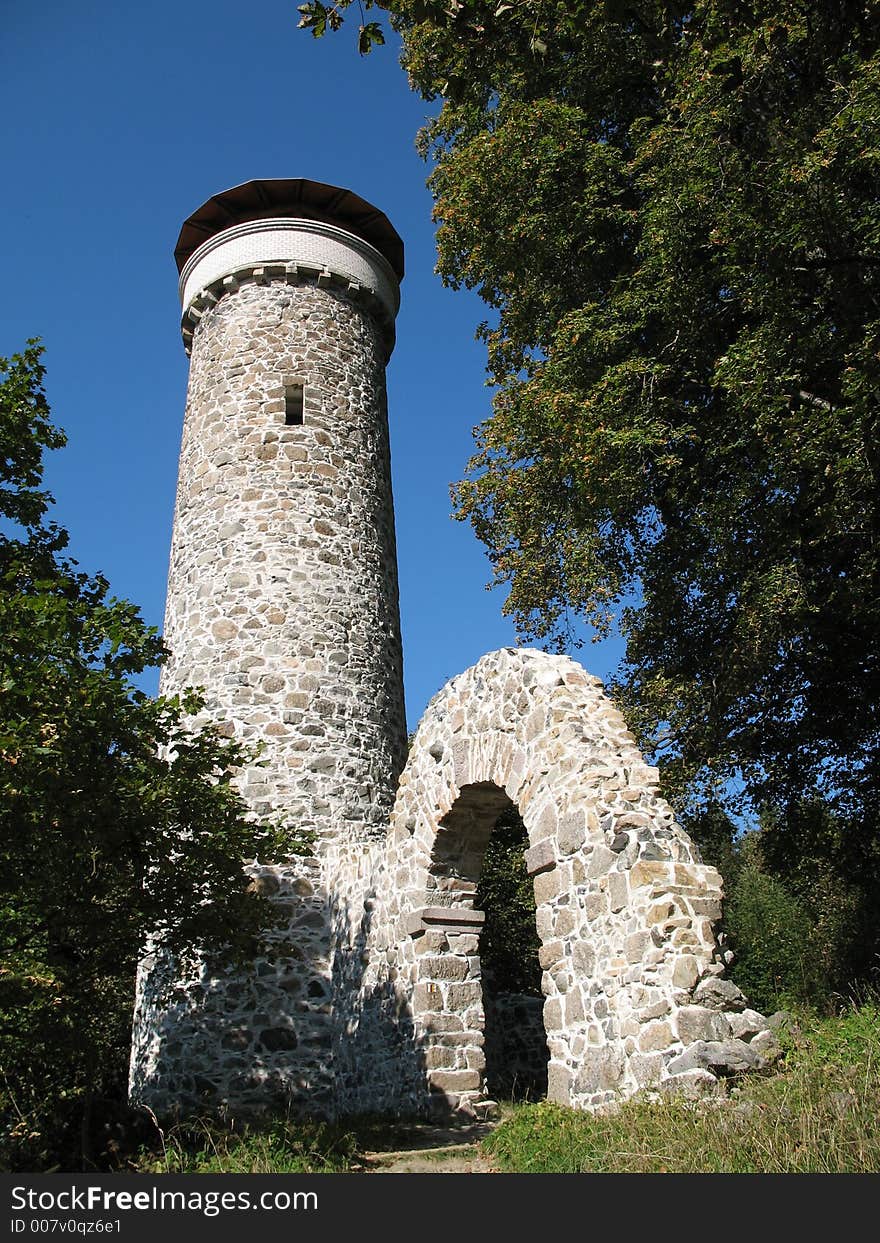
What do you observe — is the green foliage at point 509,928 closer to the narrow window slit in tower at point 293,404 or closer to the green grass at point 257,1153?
the narrow window slit in tower at point 293,404

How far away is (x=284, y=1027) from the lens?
10250 millimetres

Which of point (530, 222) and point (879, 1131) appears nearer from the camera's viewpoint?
point (879, 1131)

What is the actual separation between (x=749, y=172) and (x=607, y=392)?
2660 mm

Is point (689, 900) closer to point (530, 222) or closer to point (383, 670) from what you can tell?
point (383, 670)

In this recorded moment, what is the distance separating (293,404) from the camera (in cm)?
1335

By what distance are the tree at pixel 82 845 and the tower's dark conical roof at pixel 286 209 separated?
817 cm

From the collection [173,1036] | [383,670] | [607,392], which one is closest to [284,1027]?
[173,1036]

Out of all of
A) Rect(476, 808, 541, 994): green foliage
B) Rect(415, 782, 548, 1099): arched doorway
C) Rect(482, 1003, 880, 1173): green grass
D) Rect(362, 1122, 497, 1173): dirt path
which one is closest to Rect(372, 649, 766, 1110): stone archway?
Rect(415, 782, 548, 1099): arched doorway

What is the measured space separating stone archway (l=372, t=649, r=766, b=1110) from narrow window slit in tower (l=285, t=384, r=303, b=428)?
5.91 m

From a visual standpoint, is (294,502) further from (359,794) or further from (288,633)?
(359,794)

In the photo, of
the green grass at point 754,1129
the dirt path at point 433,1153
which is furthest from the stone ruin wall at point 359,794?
the dirt path at point 433,1153

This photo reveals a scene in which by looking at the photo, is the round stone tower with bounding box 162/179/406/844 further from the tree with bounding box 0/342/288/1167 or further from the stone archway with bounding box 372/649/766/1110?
the tree with bounding box 0/342/288/1167

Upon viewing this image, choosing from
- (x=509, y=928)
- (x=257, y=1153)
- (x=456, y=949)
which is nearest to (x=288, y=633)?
(x=456, y=949)

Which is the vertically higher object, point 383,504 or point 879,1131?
point 383,504
